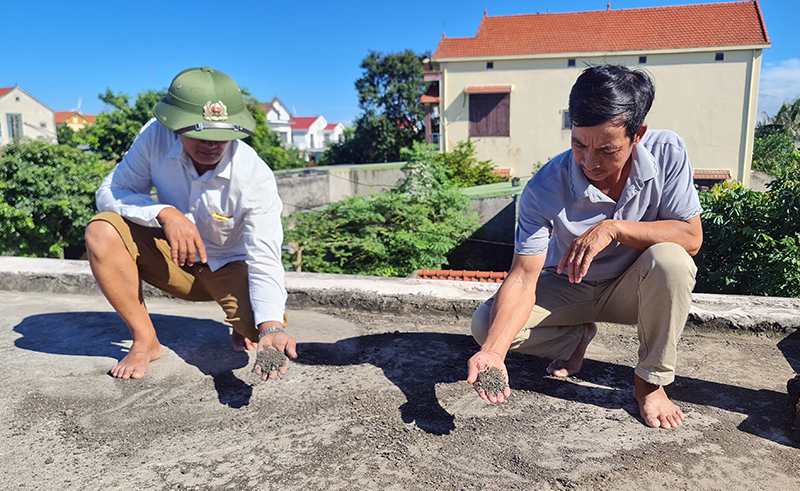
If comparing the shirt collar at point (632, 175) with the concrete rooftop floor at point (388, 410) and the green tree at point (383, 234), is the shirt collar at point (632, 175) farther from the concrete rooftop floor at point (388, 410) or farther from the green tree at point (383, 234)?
the green tree at point (383, 234)

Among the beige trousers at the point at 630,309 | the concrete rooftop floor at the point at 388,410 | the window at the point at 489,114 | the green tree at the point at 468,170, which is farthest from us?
the window at the point at 489,114

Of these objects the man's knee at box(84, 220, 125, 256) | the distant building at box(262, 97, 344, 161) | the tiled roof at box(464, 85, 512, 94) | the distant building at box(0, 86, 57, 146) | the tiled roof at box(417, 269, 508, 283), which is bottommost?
the tiled roof at box(417, 269, 508, 283)

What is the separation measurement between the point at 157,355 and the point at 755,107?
18.6m

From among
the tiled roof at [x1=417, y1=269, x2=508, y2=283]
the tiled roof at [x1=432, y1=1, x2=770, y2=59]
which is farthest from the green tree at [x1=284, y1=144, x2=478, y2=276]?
the tiled roof at [x1=432, y1=1, x2=770, y2=59]

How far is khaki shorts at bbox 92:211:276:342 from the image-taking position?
240 cm

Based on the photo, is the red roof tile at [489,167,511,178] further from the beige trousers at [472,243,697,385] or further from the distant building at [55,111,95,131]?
the distant building at [55,111,95,131]

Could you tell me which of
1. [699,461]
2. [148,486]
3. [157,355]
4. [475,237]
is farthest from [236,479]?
[475,237]

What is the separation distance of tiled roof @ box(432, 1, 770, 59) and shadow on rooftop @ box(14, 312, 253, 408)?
16.4 m

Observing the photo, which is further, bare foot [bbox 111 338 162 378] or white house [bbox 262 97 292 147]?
white house [bbox 262 97 292 147]

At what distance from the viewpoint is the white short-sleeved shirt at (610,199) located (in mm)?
2018

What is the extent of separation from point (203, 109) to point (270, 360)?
1022mm

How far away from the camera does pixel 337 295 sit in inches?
130

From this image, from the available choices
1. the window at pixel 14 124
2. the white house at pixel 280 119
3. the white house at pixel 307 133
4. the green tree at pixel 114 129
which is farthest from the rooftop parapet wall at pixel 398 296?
the white house at pixel 307 133

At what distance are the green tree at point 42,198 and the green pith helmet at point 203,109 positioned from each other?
856 cm
